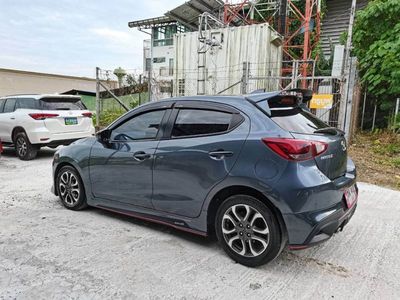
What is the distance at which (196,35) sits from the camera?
491 inches

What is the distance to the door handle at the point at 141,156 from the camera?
3359mm

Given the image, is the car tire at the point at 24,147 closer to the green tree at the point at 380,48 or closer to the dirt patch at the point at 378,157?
the dirt patch at the point at 378,157

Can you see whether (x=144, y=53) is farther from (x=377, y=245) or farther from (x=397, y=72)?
(x=377, y=245)

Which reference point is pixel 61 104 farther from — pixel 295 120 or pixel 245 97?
pixel 295 120

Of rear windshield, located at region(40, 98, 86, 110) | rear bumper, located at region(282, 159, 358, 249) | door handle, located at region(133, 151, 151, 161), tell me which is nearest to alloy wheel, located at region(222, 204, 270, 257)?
rear bumper, located at region(282, 159, 358, 249)

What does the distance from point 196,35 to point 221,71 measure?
1831mm

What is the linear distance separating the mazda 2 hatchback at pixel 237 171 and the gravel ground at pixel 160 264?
0.24 meters

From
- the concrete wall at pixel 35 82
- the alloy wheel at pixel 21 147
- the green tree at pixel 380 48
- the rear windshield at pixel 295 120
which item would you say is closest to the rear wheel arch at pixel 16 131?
the alloy wheel at pixel 21 147

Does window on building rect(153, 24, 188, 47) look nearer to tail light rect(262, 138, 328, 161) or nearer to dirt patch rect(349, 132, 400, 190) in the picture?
dirt patch rect(349, 132, 400, 190)

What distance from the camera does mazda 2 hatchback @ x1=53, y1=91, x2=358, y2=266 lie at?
2.58 meters

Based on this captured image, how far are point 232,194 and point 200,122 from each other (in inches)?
30.5

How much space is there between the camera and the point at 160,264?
288 centimetres

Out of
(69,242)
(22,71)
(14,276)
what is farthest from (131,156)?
(22,71)

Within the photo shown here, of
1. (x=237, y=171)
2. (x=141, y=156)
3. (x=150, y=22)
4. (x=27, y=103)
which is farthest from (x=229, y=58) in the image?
(x=150, y=22)
